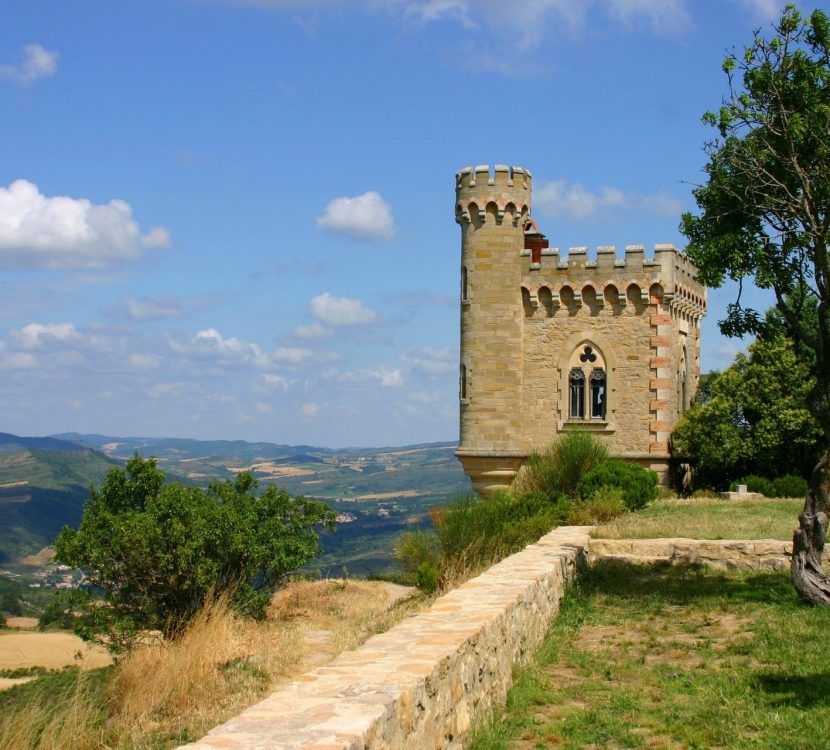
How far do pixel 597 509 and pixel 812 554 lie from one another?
306 inches

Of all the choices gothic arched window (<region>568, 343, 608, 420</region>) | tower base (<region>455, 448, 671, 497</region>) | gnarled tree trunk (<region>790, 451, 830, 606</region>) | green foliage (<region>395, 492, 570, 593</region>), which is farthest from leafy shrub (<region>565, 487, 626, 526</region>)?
gothic arched window (<region>568, 343, 608, 420</region>)

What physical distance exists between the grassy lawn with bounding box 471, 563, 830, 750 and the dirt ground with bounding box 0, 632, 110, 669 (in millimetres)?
17476

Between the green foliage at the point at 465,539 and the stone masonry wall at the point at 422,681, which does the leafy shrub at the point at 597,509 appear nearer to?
the green foliage at the point at 465,539

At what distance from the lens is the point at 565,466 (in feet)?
74.3

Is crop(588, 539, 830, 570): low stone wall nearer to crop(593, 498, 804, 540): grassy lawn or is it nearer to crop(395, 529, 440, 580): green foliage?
crop(593, 498, 804, 540): grassy lawn

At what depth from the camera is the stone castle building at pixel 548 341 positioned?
88.9ft

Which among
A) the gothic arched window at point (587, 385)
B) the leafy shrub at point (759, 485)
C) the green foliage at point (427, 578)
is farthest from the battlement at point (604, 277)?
the green foliage at point (427, 578)

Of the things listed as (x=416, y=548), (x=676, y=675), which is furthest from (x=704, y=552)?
(x=676, y=675)

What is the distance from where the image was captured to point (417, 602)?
14039 millimetres

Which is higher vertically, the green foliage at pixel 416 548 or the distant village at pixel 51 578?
the green foliage at pixel 416 548

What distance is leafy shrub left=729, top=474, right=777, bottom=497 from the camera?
82.2ft

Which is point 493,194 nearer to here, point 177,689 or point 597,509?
point 597,509

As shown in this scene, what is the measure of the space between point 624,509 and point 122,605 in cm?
1020

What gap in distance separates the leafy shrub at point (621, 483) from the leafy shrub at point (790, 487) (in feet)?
14.3
